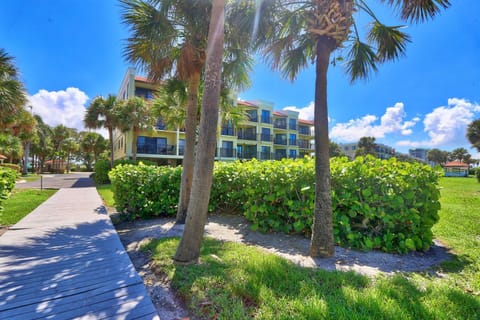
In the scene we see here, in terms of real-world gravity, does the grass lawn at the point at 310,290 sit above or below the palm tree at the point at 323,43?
below

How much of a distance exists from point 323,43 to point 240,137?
30229mm

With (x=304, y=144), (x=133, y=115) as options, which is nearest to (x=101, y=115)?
(x=133, y=115)

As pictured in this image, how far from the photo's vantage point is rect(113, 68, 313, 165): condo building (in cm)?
2594

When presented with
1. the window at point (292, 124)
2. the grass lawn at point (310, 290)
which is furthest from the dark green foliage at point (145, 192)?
the window at point (292, 124)

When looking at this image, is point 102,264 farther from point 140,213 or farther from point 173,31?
point 173,31

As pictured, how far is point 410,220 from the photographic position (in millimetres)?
4281

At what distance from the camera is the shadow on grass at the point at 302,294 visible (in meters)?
2.31

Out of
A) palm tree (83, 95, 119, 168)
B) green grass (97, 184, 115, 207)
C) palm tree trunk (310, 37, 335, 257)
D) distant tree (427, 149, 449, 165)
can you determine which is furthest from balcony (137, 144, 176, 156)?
distant tree (427, 149, 449, 165)

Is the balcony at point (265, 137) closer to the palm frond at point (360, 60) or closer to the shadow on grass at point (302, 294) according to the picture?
the palm frond at point (360, 60)

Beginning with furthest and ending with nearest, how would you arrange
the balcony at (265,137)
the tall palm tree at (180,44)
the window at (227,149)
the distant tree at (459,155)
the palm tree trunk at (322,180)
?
the distant tree at (459,155) → the balcony at (265,137) → the window at (227,149) → the tall palm tree at (180,44) → the palm tree trunk at (322,180)

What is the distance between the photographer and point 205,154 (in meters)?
3.53

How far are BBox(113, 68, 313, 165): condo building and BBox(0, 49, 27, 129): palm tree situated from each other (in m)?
10.8

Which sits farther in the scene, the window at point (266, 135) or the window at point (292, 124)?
the window at point (292, 124)

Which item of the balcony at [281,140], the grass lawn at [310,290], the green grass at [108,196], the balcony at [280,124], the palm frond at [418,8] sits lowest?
the green grass at [108,196]
